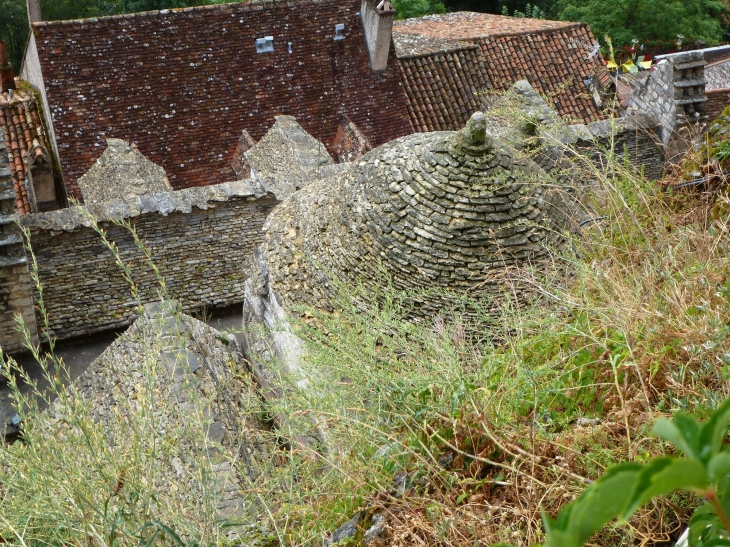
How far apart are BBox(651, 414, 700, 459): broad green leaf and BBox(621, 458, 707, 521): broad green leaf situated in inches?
1.3

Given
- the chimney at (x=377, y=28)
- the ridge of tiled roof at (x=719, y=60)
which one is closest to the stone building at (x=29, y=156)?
the chimney at (x=377, y=28)

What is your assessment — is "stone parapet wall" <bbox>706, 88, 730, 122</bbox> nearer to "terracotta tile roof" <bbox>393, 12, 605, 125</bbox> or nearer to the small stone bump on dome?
"terracotta tile roof" <bbox>393, 12, 605, 125</bbox>

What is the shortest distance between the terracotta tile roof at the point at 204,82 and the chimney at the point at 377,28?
0.18 m

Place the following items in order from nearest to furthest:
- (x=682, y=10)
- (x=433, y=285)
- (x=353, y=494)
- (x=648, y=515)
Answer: (x=648, y=515), (x=353, y=494), (x=433, y=285), (x=682, y=10)

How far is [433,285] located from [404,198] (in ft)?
2.93

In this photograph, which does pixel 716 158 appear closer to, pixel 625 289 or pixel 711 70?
pixel 625 289

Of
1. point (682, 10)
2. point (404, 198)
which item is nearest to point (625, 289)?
point (404, 198)

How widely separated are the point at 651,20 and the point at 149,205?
24666mm

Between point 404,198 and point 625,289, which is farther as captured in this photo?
point 404,198

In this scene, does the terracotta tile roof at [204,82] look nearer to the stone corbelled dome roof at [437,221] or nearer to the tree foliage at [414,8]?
the stone corbelled dome roof at [437,221]

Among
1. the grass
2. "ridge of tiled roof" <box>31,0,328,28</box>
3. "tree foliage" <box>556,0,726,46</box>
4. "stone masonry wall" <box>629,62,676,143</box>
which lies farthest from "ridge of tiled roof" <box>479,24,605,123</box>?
"tree foliage" <box>556,0,726,46</box>

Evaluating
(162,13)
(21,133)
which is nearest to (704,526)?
(162,13)

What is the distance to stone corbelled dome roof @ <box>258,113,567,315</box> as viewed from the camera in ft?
21.8

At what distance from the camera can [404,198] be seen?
696 centimetres
